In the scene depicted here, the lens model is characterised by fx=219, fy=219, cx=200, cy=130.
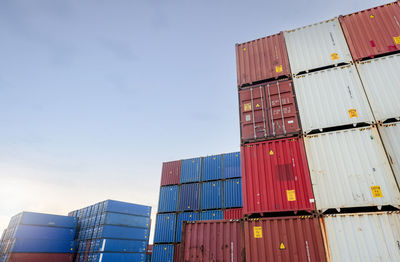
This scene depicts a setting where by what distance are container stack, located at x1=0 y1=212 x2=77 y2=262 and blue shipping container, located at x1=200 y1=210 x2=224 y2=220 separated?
18392mm

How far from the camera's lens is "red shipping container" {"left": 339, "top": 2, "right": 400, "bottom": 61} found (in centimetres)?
949

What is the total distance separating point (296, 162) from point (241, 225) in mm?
3221

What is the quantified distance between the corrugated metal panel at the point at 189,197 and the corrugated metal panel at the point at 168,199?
0.56m

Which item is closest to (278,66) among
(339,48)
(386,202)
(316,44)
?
(316,44)

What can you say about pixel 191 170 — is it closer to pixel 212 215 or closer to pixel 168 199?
pixel 168 199

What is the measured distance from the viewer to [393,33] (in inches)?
379

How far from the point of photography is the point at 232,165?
18.4 meters

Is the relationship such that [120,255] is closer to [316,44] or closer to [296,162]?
[296,162]

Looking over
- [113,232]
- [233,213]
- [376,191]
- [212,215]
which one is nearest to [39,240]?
[113,232]

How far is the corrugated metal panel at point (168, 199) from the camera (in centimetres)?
1844

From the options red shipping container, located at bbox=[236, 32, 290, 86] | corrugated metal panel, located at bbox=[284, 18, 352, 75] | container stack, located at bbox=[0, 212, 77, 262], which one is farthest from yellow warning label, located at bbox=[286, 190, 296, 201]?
container stack, located at bbox=[0, 212, 77, 262]

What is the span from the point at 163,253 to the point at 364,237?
1363 cm

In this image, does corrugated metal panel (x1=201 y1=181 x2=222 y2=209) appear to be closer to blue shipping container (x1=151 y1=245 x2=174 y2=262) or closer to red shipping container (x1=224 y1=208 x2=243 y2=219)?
red shipping container (x1=224 y1=208 x2=243 y2=219)

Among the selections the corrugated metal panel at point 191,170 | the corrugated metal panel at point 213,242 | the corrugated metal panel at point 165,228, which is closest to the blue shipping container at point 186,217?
the corrugated metal panel at point 165,228
